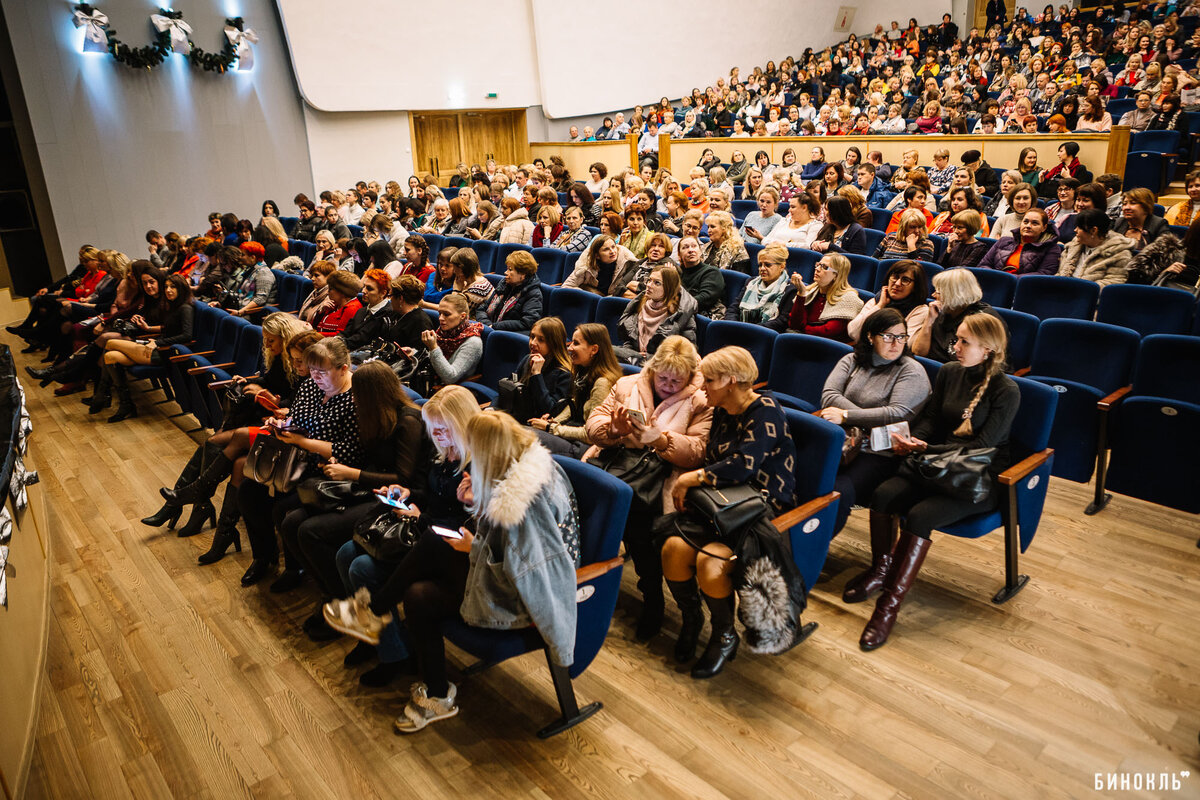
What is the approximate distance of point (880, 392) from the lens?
291cm

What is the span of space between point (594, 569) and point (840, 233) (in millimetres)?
3807

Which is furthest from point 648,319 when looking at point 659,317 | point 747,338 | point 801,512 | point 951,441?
point 801,512

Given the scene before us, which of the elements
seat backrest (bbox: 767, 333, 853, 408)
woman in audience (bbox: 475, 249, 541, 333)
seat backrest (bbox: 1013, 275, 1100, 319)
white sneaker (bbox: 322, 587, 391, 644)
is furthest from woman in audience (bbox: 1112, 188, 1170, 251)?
white sneaker (bbox: 322, 587, 391, 644)

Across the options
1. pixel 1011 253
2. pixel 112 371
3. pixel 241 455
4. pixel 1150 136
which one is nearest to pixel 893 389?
pixel 1011 253

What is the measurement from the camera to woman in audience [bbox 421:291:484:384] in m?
3.70

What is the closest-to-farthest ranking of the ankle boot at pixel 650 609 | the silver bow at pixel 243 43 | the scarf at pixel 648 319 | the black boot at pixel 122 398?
the ankle boot at pixel 650 609 < the scarf at pixel 648 319 < the black boot at pixel 122 398 < the silver bow at pixel 243 43

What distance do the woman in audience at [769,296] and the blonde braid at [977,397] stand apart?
145cm

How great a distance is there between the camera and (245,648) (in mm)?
2768

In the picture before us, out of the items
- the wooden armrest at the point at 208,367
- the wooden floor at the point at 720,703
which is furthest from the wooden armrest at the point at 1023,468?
the wooden armrest at the point at 208,367

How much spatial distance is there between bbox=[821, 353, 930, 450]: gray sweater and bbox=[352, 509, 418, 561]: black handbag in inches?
62.7

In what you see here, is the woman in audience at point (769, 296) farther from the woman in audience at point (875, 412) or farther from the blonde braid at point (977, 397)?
the blonde braid at point (977, 397)

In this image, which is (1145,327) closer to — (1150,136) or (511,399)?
(511,399)

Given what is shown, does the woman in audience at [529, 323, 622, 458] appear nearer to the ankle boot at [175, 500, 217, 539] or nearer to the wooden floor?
the wooden floor

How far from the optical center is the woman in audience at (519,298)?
4.36m
